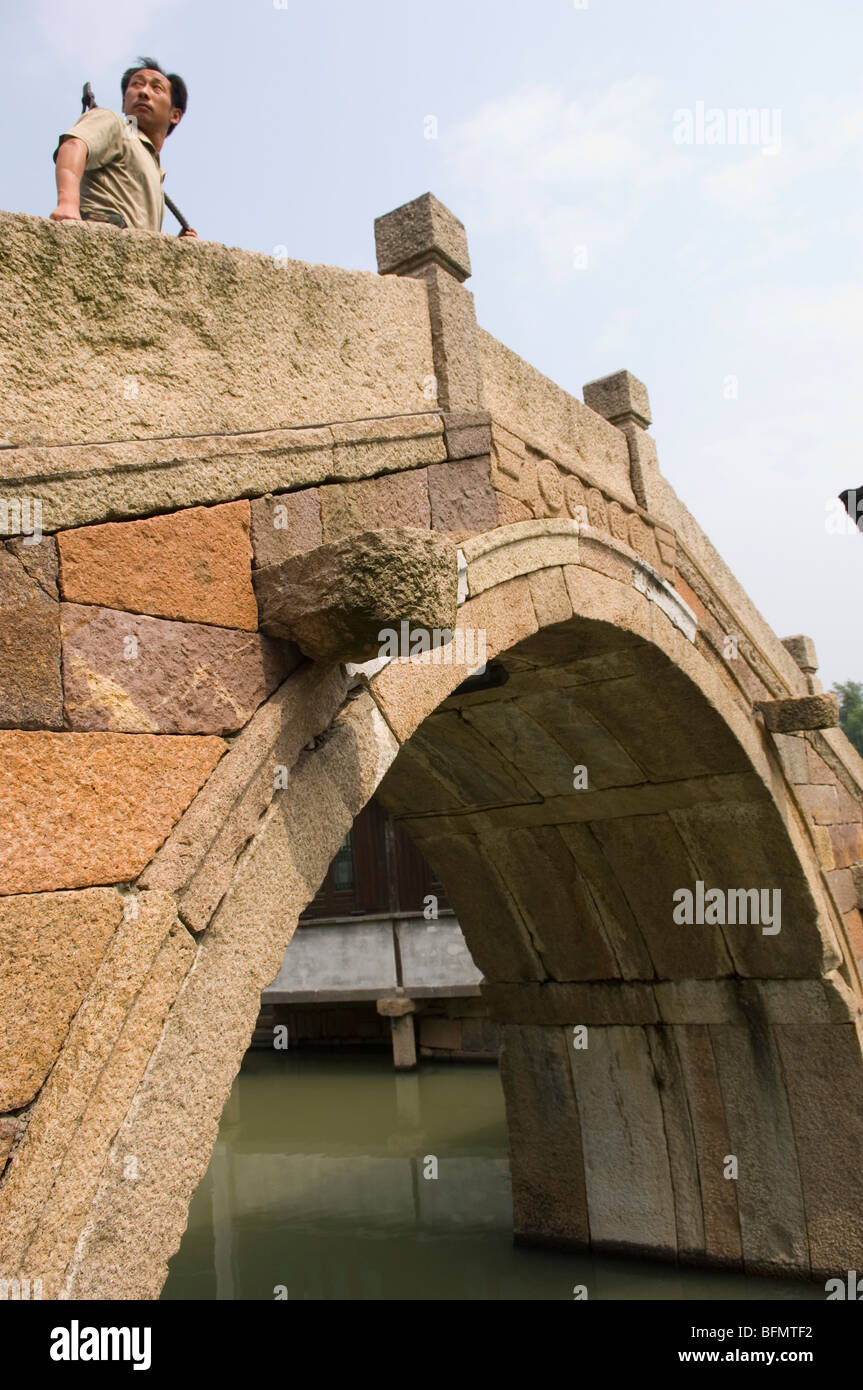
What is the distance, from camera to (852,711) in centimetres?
3050

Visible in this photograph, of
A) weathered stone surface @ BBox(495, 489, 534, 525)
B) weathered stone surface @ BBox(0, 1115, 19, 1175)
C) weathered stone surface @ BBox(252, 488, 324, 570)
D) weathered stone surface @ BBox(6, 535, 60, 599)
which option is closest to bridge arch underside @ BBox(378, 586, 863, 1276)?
weathered stone surface @ BBox(495, 489, 534, 525)

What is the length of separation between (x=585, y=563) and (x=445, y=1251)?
13.7ft

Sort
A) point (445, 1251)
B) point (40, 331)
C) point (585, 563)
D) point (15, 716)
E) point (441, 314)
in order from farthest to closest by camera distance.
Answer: point (445, 1251), point (585, 563), point (441, 314), point (40, 331), point (15, 716)

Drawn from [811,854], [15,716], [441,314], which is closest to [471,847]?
[811,854]

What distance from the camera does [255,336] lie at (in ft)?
8.59

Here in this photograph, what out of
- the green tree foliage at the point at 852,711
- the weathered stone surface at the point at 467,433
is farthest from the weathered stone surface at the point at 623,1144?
the green tree foliage at the point at 852,711

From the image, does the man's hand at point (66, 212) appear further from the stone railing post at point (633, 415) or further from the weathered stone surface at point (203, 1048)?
the stone railing post at point (633, 415)

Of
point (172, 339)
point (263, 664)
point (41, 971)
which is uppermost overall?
point (172, 339)

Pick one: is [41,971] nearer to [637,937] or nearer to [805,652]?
[637,937]

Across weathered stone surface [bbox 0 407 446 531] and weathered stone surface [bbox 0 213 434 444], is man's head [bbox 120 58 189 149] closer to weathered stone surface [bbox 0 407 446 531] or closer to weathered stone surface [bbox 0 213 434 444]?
weathered stone surface [bbox 0 213 434 444]

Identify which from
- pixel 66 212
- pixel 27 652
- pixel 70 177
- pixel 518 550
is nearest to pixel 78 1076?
pixel 27 652

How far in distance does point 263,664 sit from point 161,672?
0.83ft

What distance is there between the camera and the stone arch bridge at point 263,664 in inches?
77.3
